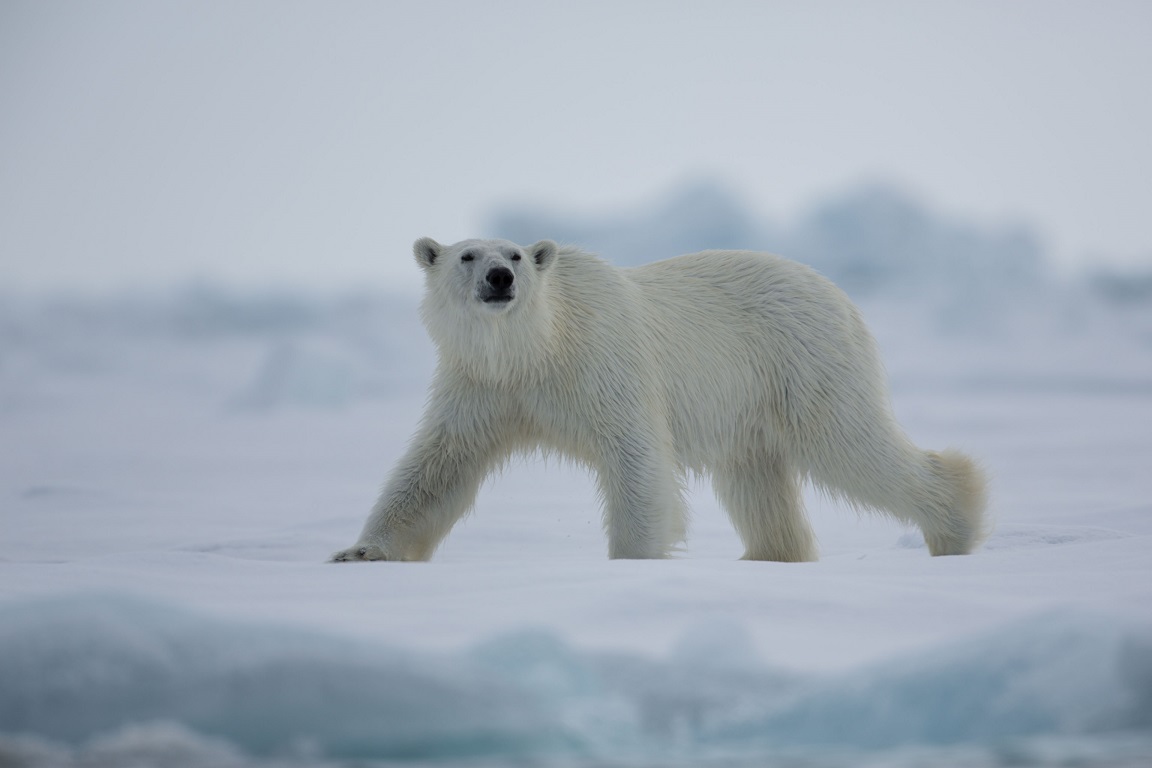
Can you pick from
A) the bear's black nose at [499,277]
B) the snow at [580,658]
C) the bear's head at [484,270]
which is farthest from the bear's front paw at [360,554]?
the bear's black nose at [499,277]

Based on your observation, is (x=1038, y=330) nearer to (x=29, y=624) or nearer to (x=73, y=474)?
(x=73, y=474)

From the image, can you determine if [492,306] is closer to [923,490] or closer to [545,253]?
[545,253]

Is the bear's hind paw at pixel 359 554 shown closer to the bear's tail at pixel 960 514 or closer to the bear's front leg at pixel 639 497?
the bear's front leg at pixel 639 497

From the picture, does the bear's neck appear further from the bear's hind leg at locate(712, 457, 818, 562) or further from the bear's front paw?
the bear's hind leg at locate(712, 457, 818, 562)

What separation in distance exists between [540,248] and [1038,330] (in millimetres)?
15372

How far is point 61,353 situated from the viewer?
765 inches

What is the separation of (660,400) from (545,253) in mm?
821

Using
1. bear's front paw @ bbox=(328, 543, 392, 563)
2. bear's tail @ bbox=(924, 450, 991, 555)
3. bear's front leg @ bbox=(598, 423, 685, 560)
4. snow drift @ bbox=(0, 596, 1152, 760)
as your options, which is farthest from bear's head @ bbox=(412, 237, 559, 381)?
snow drift @ bbox=(0, 596, 1152, 760)

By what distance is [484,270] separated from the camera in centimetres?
488

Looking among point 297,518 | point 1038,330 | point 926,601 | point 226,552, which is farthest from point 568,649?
point 1038,330

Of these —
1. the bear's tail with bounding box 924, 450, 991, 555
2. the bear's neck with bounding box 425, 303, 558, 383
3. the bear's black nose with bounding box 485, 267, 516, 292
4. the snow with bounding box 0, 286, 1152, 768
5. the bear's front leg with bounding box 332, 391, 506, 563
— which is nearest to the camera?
the snow with bounding box 0, 286, 1152, 768

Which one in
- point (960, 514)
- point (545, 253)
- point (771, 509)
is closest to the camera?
point (545, 253)

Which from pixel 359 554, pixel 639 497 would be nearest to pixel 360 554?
pixel 359 554

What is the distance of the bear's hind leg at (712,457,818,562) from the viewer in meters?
5.89
